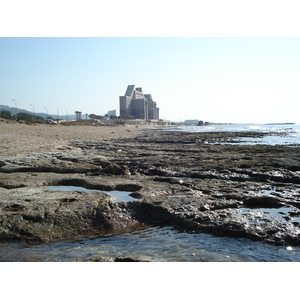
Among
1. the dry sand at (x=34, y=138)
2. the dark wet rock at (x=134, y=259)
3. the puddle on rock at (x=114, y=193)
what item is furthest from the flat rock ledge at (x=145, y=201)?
the dry sand at (x=34, y=138)

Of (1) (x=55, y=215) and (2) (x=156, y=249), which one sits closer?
(2) (x=156, y=249)

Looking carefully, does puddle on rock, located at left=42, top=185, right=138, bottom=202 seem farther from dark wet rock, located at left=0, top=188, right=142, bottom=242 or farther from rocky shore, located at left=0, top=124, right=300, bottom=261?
dark wet rock, located at left=0, top=188, right=142, bottom=242

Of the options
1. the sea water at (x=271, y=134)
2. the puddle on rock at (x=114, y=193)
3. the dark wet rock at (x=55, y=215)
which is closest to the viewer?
the dark wet rock at (x=55, y=215)

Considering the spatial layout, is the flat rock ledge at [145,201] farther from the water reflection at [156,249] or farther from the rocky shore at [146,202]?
the water reflection at [156,249]

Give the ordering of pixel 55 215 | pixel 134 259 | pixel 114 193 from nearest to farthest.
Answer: pixel 134 259, pixel 55 215, pixel 114 193

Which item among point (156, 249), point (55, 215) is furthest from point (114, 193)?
point (156, 249)

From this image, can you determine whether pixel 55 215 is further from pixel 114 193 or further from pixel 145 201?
pixel 114 193

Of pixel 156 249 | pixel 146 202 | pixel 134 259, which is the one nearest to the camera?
pixel 134 259

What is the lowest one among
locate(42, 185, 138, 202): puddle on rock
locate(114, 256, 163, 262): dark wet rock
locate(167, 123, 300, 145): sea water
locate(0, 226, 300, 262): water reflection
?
locate(0, 226, 300, 262): water reflection

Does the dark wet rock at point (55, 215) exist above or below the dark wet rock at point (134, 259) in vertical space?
above

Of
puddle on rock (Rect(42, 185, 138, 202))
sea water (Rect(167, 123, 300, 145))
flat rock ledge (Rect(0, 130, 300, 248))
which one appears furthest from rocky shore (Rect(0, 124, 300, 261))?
sea water (Rect(167, 123, 300, 145))

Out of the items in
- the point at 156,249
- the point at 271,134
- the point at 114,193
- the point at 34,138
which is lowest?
the point at 156,249
